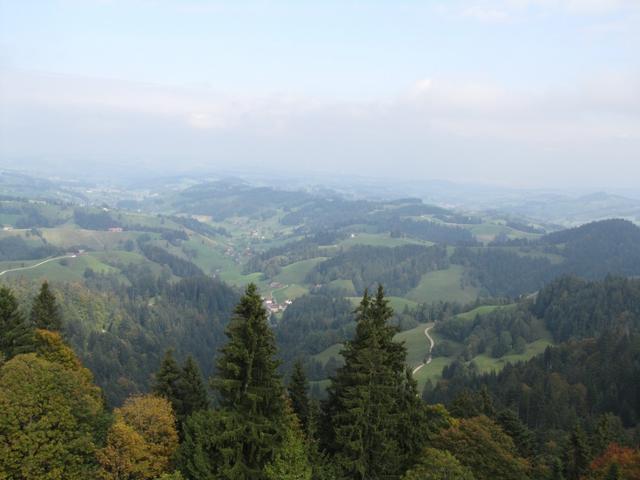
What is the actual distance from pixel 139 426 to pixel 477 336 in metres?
163

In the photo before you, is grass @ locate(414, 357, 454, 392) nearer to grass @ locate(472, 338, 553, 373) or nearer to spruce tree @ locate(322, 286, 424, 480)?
grass @ locate(472, 338, 553, 373)

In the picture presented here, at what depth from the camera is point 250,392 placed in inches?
1174

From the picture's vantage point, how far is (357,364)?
33.7 metres

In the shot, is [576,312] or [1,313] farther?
[576,312]

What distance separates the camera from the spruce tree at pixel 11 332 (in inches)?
1889

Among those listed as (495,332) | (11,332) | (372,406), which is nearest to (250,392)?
(372,406)

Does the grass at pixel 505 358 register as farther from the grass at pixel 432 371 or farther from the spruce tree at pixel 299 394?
the spruce tree at pixel 299 394

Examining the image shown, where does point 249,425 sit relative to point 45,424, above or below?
above

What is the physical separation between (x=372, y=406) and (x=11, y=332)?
38.8 metres

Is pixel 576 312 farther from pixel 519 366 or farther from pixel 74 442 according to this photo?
pixel 74 442

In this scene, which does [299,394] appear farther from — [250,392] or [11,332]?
[11,332]

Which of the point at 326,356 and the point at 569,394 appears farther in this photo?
the point at 326,356

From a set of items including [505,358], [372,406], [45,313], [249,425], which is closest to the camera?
[249,425]

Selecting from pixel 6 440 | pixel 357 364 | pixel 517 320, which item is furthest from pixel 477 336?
pixel 6 440
